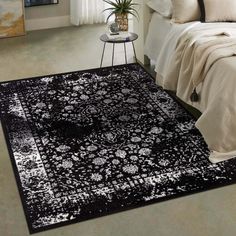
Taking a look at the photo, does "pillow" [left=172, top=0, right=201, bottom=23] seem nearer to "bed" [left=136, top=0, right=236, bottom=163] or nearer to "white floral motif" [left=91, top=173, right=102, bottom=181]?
"bed" [left=136, top=0, right=236, bottom=163]

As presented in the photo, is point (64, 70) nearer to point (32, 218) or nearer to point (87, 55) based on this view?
point (87, 55)

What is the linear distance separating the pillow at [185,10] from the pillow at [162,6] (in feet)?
0.36

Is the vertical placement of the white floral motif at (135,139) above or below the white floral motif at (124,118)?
above

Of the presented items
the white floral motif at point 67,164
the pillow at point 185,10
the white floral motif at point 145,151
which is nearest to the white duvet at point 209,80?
the pillow at point 185,10

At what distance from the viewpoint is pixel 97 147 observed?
3457 mm

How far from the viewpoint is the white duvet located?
3.27 metres

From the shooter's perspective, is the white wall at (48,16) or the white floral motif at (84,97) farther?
the white wall at (48,16)

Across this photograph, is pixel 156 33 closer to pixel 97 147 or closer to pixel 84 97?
pixel 84 97

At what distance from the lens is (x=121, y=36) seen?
4496mm

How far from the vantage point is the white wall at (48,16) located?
228 inches

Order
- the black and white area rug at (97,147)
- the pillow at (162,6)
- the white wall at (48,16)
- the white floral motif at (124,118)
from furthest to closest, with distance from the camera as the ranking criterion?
1. the white wall at (48,16)
2. the pillow at (162,6)
3. the white floral motif at (124,118)
4. the black and white area rug at (97,147)

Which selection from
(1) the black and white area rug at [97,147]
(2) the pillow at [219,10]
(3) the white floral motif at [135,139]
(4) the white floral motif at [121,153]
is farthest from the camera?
(2) the pillow at [219,10]

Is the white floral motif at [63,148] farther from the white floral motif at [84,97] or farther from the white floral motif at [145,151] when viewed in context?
the white floral motif at [84,97]

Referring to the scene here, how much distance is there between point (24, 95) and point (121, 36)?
1028mm
